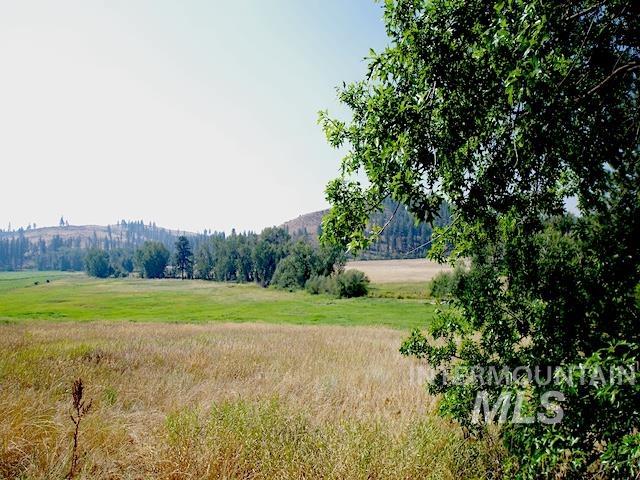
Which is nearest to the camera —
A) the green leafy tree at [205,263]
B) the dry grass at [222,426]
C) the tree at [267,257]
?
the dry grass at [222,426]

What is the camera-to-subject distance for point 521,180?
5426 mm

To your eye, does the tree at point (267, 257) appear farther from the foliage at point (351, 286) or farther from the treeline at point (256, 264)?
the foliage at point (351, 286)

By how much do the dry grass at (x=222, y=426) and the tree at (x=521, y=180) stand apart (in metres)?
1.10

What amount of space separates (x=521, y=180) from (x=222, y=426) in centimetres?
582

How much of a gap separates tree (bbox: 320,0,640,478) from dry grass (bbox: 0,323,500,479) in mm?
1096

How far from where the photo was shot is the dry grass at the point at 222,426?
4.84 meters

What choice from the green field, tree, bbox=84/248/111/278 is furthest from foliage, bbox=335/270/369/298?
tree, bbox=84/248/111/278

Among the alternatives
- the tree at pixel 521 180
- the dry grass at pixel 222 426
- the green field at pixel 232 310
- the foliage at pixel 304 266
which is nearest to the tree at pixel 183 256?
the foliage at pixel 304 266

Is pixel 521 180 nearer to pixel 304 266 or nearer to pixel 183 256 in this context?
pixel 304 266

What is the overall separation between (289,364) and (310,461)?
24.6 feet

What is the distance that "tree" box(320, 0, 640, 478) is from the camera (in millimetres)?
4105

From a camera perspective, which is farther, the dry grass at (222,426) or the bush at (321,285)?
the bush at (321,285)

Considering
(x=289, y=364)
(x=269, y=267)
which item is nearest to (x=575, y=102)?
(x=289, y=364)

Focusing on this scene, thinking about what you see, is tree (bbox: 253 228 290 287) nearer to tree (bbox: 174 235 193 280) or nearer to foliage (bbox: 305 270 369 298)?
foliage (bbox: 305 270 369 298)
